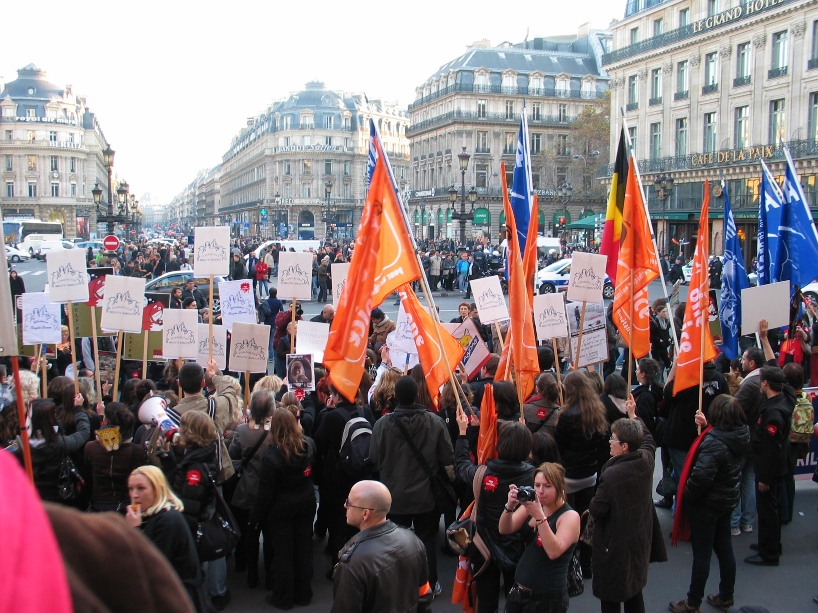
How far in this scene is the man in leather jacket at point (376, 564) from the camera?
3682mm

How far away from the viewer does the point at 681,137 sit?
43094 millimetres

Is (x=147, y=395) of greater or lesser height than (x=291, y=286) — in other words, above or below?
below

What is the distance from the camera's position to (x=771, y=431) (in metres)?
6.15

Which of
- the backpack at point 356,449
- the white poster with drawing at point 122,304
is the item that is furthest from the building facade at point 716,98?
the backpack at point 356,449

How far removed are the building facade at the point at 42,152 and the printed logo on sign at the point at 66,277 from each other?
90191mm

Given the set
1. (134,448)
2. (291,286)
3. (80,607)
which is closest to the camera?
(80,607)

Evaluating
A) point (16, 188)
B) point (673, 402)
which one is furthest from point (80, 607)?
point (16, 188)

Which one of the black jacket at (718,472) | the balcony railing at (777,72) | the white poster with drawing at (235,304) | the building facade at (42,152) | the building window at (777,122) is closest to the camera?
the black jacket at (718,472)

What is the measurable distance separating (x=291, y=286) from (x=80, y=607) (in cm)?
879

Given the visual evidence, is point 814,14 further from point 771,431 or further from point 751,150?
point 771,431

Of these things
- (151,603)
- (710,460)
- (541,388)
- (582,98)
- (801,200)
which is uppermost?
(582,98)

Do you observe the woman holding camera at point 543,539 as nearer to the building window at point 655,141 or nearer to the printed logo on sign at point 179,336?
the printed logo on sign at point 179,336

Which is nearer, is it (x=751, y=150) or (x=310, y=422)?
(x=310, y=422)

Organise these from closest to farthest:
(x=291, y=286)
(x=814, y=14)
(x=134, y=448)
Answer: (x=134, y=448)
(x=291, y=286)
(x=814, y=14)
